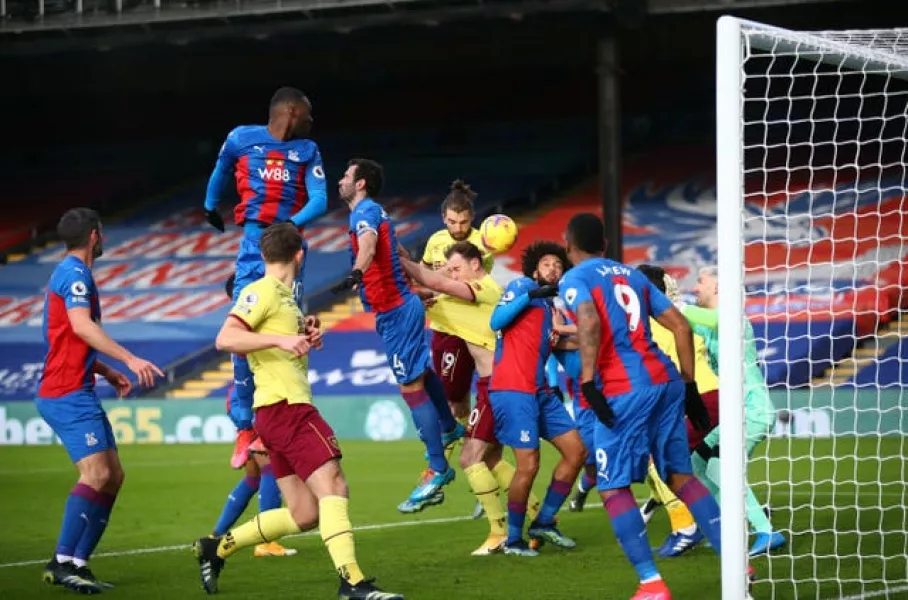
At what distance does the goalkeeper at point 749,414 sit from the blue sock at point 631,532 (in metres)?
1.61

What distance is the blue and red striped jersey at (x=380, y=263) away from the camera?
893 cm

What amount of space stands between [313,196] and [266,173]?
0.38 m

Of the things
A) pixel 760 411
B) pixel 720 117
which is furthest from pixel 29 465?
pixel 720 117

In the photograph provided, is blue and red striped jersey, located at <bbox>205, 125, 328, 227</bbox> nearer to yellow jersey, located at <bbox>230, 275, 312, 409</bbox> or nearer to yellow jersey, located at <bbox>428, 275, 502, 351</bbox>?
yellow jersey, located at <bbox>428, 275, 502, 351</bbox>

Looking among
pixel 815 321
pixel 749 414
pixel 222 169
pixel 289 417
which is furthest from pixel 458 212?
pixel 815 321

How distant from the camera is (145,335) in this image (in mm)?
25469

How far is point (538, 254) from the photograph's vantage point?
9227 millimetres

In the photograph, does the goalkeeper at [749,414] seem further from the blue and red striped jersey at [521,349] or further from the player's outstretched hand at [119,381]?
the player's outstretched hand at [119,381]

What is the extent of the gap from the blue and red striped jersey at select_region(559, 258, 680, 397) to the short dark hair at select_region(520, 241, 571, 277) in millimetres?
2351

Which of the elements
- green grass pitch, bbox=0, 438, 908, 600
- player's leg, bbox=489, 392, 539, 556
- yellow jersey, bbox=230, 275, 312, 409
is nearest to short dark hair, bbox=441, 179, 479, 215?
player's leg, bbox=489, 392, 539, 556

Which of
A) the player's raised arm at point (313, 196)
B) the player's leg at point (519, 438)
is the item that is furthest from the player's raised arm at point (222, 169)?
the player's leg at point (519, 438)

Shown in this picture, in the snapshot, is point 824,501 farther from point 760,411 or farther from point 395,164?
point 395,164

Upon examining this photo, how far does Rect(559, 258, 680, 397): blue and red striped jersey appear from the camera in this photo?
672 centimetres

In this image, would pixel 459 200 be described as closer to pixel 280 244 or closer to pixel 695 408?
pixel 280 244
